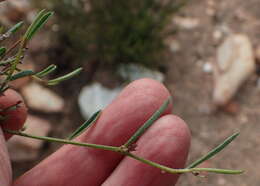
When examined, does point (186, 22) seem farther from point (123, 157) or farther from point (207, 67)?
point (123, 157)

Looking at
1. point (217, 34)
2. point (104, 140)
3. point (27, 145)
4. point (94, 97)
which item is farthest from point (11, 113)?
point (217, 34)

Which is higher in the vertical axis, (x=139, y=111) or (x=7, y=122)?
(x=7, y=122)

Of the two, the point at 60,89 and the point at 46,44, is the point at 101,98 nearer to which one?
the point at 60,89

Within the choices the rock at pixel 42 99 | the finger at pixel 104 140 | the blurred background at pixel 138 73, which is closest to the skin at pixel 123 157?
the finger at pixel 104 140

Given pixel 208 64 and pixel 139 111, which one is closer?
pixel 139 111

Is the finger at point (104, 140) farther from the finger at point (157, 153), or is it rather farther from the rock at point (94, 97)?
the rock at point (94, 97)

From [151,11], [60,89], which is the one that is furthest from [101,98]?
[151,11]

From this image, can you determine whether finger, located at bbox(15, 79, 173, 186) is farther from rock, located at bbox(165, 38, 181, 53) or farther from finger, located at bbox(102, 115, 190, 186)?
rock, located at bbox(165, 38, 181, 53)
